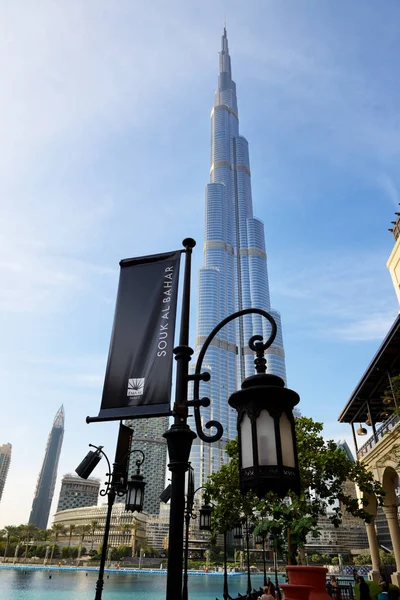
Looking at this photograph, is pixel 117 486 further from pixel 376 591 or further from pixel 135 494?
pixel 376 591

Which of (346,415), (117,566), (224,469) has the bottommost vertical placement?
(117,566)

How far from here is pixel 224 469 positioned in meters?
23.2

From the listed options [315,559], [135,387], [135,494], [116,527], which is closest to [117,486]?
[135,494]

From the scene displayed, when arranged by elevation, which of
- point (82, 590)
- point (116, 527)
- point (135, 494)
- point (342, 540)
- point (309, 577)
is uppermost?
point (116, 527)

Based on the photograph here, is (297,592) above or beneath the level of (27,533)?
beneath

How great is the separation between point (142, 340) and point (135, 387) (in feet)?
2.17

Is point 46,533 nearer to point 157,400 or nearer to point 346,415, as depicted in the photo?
point 346,415

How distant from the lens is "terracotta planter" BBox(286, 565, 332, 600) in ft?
15.0

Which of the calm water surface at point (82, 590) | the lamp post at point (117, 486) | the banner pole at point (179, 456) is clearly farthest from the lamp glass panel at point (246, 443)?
the calm water surface at point (82, 590)

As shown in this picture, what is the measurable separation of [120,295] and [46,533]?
166 m

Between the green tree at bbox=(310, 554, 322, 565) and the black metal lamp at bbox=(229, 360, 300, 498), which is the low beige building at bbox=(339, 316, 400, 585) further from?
the green tree at bbox=(310, 554, 322, 565)

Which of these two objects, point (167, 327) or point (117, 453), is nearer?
point (167, 327)

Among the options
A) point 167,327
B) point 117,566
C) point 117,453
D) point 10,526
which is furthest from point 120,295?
point 10,526

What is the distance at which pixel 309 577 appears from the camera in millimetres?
4586
